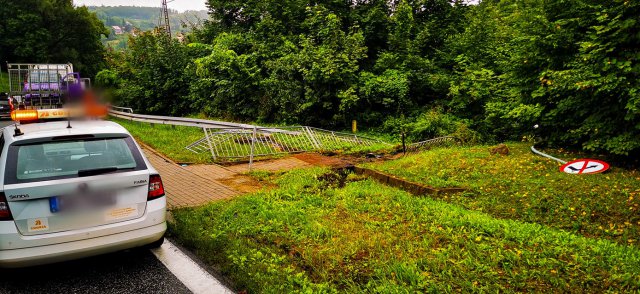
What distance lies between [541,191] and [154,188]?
5521 millimetres

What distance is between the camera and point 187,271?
388 centimetres

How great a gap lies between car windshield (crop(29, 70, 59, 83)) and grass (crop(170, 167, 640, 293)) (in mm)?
10026

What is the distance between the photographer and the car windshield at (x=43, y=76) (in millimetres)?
12086

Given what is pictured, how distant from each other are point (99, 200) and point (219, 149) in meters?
7.87

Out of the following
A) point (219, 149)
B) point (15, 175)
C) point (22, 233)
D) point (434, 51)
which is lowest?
point (219, 149)

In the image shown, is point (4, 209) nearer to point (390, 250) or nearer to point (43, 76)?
point (390, 250)

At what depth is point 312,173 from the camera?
7980 millimetres

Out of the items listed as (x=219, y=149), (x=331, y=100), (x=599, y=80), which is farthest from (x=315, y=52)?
(x=599, y=80)

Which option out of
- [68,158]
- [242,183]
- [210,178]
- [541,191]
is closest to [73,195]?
[68,158]

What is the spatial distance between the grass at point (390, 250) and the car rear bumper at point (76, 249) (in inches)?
28.8

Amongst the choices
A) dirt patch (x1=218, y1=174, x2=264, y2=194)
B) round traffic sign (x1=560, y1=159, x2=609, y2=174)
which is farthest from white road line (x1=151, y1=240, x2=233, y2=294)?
round traffic sign (x1=560, y1=159, x2=609, y2=174)

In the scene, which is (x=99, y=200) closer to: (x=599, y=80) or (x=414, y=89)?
(x=599, y=80)

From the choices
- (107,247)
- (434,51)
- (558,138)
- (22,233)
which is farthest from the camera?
(434,51)

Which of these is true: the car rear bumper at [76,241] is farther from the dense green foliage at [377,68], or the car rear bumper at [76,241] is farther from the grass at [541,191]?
the dense green foliage at [377,68]
